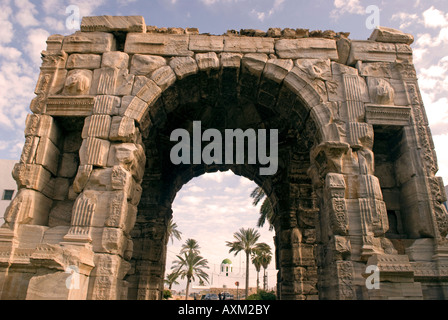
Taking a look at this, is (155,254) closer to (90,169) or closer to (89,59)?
(90,169)

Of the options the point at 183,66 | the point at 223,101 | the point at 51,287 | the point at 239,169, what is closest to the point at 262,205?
the point at 239,169

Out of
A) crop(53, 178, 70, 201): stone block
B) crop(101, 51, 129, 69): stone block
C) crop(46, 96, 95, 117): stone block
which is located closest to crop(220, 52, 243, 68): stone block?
crop(101, 51, 129, 69): stone block

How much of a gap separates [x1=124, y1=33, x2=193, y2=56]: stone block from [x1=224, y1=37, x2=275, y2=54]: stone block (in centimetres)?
87

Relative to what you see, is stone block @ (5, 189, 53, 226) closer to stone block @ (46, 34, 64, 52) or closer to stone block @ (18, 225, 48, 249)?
stone block @ (18, 225, 48, 249)

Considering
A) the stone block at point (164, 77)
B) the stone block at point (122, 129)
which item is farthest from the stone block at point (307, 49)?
the stone block at point (122, 129)

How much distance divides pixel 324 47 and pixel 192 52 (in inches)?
113

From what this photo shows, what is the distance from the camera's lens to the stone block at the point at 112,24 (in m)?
7.08

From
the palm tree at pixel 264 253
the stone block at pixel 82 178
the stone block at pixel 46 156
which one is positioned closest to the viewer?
the stone block at pixel 82 178

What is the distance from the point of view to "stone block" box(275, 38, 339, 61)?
6.98 metres

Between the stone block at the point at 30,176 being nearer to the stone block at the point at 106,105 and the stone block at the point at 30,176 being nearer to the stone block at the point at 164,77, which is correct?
the stone block at the point at 106,105

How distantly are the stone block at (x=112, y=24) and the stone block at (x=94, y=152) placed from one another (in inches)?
107

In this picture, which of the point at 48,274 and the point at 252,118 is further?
the point at 252,118

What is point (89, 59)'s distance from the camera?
22.5ft
